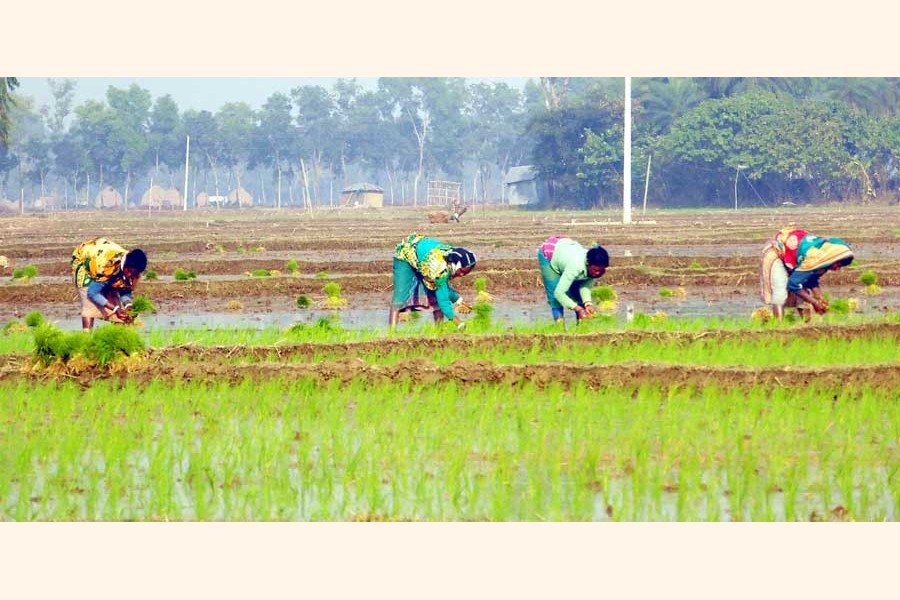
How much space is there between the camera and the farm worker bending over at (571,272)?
9594 mm

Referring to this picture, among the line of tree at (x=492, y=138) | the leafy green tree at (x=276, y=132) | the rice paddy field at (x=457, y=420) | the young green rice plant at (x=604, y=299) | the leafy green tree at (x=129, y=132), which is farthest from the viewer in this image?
the leafy green tree at (x=276, y=132)

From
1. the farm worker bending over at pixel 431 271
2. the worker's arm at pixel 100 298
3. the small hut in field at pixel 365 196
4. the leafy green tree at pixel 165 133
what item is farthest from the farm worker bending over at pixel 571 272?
the leafy green tree at pixel 165 133

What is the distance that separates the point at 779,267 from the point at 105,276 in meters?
5.97

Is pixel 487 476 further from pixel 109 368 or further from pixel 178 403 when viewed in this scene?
pixel 109 368

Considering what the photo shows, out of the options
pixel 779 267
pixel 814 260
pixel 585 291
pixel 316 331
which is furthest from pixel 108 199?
pixel 814 260

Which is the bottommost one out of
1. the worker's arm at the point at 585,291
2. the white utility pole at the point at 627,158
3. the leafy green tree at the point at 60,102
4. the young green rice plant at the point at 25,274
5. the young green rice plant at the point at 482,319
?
the young green rice plant at the point at 482,319

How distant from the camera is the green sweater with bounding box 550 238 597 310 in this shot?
9.81 meters

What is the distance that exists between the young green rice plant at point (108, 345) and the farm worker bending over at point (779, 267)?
5589 millimetres

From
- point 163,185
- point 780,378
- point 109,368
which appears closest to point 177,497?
point 109,368

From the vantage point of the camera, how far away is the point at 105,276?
33.5 ft

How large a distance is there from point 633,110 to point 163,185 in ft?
155

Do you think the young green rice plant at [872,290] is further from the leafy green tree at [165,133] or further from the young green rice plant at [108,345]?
the leafy green tree at [165,133]

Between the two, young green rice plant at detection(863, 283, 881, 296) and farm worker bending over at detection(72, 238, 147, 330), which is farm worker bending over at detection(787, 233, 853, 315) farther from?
farm worker bending over at detection(72, 238, 147, 330)

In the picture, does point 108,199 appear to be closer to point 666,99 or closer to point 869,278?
point 666,99
